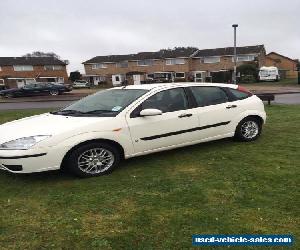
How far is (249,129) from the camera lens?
24.8 ft

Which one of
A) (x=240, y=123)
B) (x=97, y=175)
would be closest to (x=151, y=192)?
(x=97, y=175)

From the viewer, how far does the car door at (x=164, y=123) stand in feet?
19.5

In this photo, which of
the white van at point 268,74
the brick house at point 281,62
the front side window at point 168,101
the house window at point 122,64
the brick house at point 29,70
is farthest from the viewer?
the brick house at point 281,62

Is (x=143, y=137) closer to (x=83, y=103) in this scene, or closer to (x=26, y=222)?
(x=83, y=103)

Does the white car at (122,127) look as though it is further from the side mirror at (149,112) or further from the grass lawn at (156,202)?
the grass lawn at (156,202)

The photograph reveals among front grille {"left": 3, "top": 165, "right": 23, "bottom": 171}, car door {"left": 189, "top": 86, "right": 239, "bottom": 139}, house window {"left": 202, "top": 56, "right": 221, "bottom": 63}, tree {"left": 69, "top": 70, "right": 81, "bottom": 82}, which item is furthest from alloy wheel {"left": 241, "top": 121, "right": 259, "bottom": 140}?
tree {"left": 69, "top": 70, "right": 81, "bottom": 82}

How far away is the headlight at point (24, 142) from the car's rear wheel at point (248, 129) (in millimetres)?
3966

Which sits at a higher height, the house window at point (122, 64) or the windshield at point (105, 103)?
the house window at point (122, 64)

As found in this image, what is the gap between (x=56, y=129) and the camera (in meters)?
5.39

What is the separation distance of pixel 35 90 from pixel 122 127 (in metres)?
28.6

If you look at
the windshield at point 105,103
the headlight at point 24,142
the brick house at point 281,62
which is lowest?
the headlight at point 24,142

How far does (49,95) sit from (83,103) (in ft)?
90.7

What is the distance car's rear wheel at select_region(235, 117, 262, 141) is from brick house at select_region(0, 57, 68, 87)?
5714 centimetres

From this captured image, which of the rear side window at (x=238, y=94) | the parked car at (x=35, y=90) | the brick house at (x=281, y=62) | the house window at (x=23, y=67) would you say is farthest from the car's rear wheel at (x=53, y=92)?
the brick house at (x=281, y=62)
